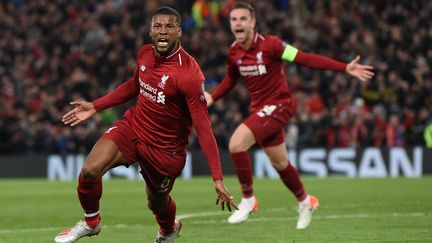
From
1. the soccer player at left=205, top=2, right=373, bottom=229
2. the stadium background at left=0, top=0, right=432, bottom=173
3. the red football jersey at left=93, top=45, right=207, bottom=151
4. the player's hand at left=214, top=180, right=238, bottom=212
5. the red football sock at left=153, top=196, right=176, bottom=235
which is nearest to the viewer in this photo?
the player's hand at left=214, top=180, right=238, bottom=212

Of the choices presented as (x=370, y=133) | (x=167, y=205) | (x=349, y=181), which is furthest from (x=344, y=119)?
(x=167, y=205)

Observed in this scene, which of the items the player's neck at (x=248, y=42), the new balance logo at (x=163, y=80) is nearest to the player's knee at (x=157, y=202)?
the new balance logo at (x=163, y=80)

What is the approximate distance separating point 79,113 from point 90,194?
77cm

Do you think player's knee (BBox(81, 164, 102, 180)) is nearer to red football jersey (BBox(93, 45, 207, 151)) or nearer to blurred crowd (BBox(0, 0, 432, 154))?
red football jersey (BBox(93, 45, 207, 151))

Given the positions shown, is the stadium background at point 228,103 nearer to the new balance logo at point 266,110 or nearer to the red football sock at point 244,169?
the red football sock at point 244,169

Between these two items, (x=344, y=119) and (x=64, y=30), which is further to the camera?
(x=64, y=30)

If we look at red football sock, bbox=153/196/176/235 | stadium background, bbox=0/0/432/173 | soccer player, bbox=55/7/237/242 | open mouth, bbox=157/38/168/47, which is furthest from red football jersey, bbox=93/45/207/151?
stadium background, bbox=0/0/432/173

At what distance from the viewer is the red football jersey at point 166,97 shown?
862 centimetres

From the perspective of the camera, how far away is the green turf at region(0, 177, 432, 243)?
10.6 m

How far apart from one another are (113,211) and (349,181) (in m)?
8.32

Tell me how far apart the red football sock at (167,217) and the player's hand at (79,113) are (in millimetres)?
1125

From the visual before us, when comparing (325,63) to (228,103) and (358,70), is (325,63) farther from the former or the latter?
(228,103)

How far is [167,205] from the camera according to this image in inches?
364

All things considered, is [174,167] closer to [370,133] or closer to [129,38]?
[370,133]
